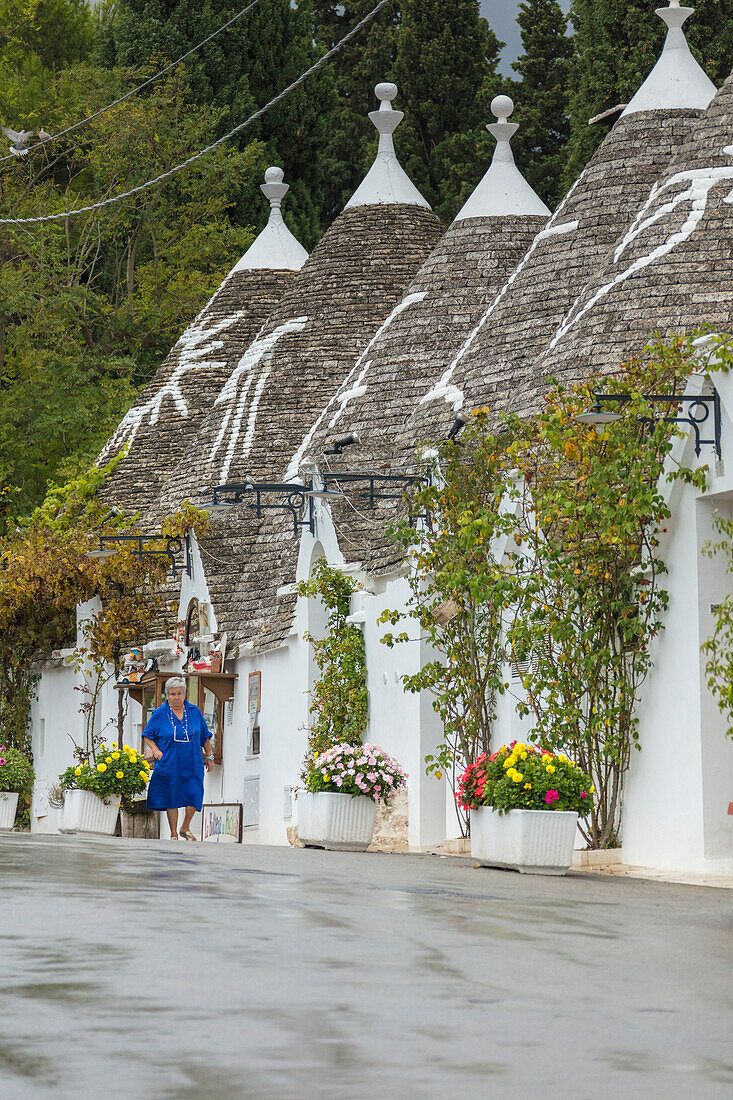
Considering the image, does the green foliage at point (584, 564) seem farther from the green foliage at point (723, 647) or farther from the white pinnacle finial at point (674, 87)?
the white pinnacle finial at point (674, 87)

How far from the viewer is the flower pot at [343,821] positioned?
15.4 meters

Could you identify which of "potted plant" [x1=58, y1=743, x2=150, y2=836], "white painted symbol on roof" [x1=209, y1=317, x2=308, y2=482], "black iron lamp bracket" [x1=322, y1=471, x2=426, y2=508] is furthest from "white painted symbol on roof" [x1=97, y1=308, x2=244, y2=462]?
"potted plant" [x1=58, y1=743, x2=150, y2=836]

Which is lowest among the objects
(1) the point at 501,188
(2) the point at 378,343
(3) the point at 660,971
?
(3) the point at 660,971

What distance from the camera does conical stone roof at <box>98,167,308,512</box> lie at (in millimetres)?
30781

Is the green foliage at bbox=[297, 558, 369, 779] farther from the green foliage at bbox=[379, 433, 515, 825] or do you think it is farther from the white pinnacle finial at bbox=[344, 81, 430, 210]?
the white pinnacle finial at bbox=[344, 81, 430, 210]

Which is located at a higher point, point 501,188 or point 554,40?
point 554,40

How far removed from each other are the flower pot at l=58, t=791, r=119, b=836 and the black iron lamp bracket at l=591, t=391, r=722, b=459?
28.5ft

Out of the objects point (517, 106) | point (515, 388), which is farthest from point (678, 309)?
point (517, 106)

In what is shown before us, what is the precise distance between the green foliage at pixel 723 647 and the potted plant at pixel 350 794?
3.97 m

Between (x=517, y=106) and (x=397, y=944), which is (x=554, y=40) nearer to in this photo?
(x=517, y=106)

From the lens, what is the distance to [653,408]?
12.7 m

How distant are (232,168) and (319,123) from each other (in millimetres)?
3988

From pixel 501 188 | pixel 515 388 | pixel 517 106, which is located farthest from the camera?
pixel 517 106

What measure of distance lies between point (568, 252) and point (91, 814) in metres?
8.37
